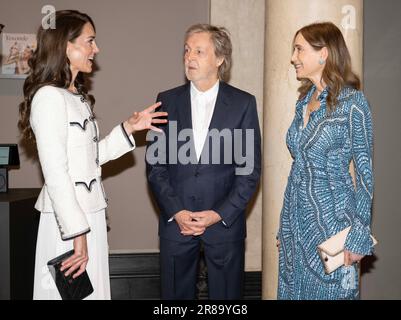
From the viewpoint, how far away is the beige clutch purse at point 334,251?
7.20 ft

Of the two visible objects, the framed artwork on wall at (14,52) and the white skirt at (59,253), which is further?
the framed artwork on wall at (14,52)

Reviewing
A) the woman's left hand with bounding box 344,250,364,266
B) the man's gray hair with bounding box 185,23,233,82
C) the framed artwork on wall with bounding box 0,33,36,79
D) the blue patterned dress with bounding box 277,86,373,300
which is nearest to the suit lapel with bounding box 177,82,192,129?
the man's gray hair with bounding box 185,23,233,82

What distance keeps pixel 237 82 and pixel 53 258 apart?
2.83m

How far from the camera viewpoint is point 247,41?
4582 millimetres

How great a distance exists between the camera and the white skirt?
2.23m

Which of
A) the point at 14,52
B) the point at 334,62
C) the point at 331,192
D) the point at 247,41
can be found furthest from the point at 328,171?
the point at 14,52

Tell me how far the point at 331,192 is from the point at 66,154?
3.84ft

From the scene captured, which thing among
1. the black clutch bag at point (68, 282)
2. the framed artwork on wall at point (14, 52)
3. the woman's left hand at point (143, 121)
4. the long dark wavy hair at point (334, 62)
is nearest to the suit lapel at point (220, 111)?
the woman's left hand at point (143, 121)

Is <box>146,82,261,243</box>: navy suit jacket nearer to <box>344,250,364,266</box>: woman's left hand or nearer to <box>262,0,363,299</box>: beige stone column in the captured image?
<box>262,0,363,299</box>: beige stone column

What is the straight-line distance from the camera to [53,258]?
86.9 inches

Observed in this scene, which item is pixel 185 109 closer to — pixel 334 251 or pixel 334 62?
pixel 334 62

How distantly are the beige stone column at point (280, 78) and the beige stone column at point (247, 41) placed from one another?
1468 mm

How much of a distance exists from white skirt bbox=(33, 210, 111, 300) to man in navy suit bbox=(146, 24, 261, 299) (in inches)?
17.7

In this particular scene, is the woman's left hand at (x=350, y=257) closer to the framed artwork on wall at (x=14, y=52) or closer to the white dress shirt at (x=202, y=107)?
the white dress shirt at (x=202, y=107)
